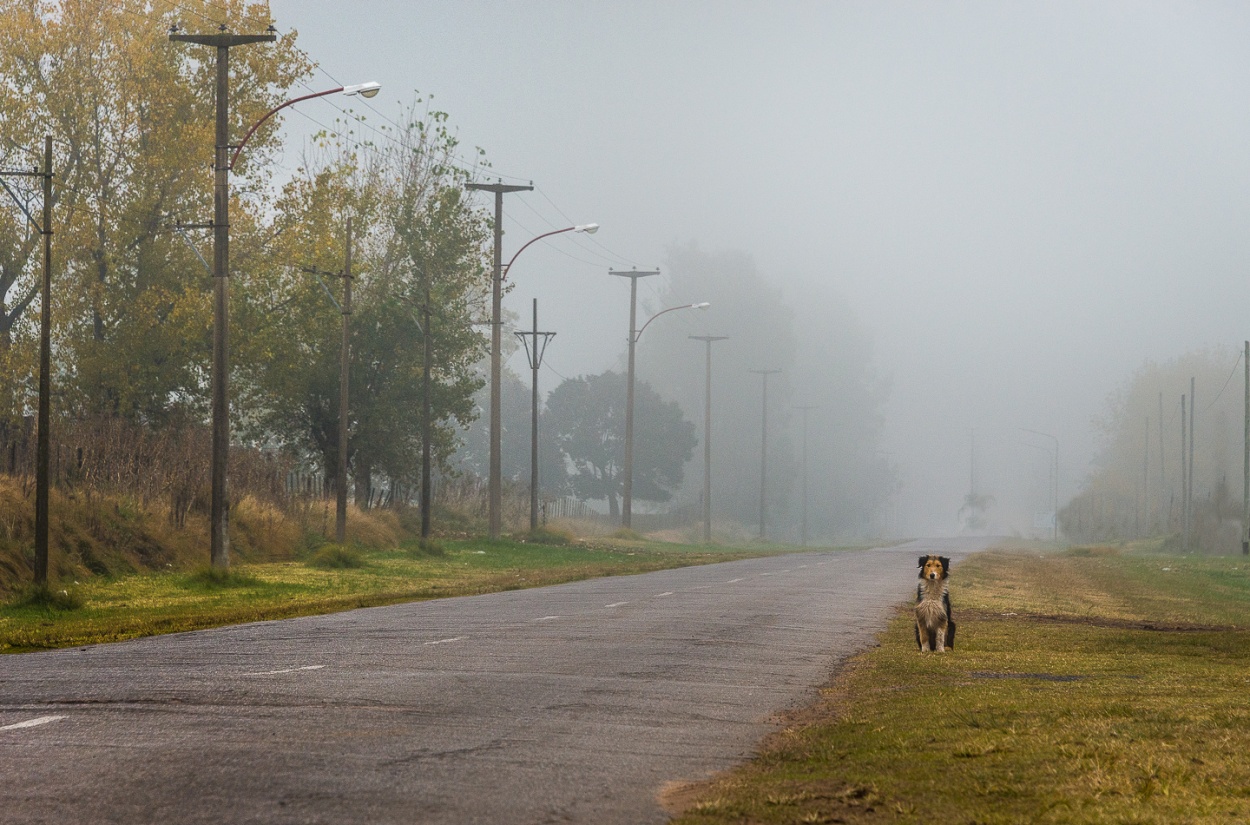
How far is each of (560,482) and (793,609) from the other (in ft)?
361

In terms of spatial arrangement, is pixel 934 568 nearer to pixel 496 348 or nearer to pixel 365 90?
pixel 365 90

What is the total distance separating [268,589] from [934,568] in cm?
1702

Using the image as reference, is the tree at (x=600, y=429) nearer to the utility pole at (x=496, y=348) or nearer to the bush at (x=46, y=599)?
the utility pole at (x=496, y=348)

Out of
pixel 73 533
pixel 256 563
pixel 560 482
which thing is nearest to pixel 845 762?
pixel 73 533

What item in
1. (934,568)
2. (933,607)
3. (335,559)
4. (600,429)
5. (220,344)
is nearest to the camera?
(934,568)

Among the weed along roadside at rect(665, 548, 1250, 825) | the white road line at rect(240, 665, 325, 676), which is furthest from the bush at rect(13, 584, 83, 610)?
the weed along roadside at rect(665, 548, 1250, 825)

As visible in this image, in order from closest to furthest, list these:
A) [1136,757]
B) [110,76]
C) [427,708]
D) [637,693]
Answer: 1. [1136,757]
2. [427,708]
3. [637,693]
4. [110,76]

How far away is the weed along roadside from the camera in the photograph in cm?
731

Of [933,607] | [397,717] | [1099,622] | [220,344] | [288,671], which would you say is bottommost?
[1099,622]

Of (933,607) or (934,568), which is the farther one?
(933,607)

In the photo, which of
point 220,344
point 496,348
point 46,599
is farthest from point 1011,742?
point 496,348

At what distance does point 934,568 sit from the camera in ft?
52.3

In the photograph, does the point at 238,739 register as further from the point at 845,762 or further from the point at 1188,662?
the point at 1188,662

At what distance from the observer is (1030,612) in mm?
26047
